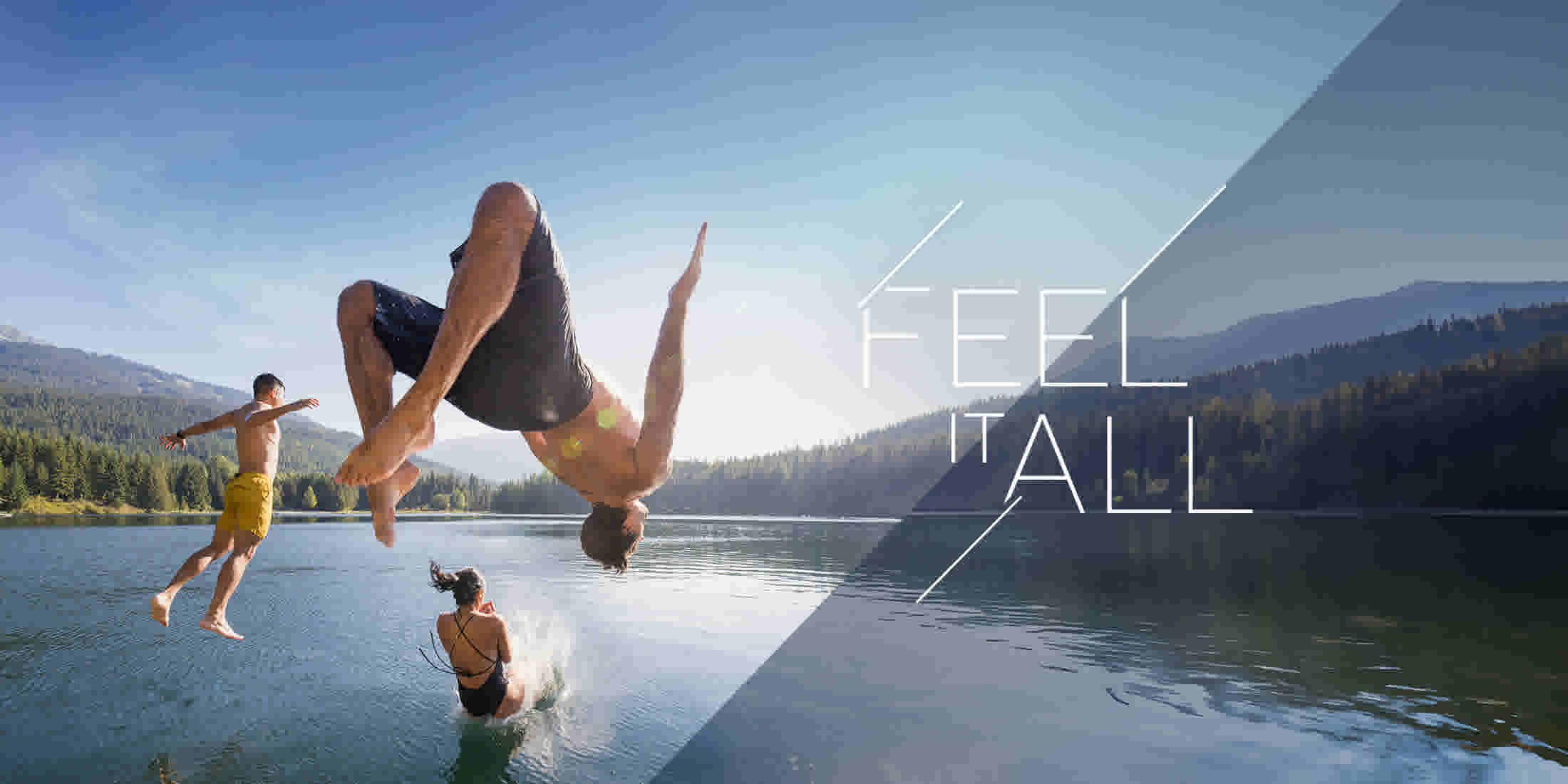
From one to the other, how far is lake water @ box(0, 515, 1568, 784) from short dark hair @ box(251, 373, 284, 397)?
24.9 ft

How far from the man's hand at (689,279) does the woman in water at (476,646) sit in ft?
25.3

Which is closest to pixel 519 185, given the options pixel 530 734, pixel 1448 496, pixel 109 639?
pixel 530 734

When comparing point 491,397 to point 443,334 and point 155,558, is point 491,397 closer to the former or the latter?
point 443,334

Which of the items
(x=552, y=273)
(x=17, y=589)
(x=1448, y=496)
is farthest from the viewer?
(x=1448, y=496)

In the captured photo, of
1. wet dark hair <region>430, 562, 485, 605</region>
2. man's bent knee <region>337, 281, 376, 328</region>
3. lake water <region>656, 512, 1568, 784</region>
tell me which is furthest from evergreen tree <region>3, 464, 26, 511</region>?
man's bent knee <region>337, 281, 376, 328</region>

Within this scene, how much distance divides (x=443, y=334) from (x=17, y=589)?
37641 mm

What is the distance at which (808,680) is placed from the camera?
52.9 feet

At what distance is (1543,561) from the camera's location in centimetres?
5341

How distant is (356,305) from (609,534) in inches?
52.8

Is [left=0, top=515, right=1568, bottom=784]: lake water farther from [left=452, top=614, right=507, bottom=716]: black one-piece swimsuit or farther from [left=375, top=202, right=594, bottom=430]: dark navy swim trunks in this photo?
[left=375, top=202, right=594, bottom=430]: dark navy swim trunks

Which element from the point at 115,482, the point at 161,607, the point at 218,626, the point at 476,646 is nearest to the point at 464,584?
the point at 476,646

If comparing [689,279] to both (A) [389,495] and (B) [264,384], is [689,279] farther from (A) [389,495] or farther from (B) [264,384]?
(B) [264,384]

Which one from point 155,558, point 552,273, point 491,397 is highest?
point 552,273

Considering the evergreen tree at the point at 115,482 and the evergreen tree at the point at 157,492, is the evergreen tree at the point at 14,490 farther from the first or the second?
the evergreen tree at the point at 157,492
